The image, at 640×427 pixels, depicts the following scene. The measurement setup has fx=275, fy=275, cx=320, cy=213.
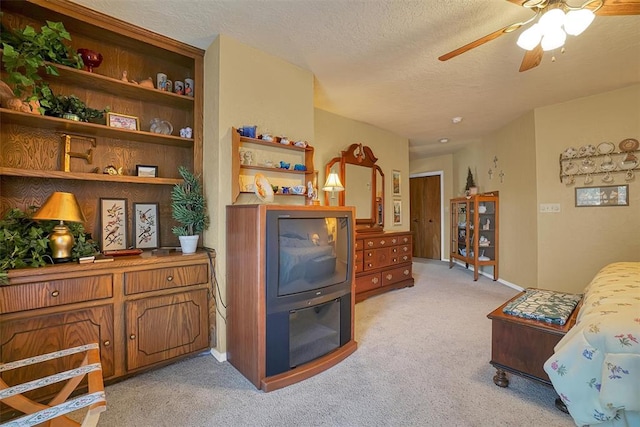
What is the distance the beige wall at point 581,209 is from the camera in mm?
3012

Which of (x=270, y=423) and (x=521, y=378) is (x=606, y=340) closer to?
(x=521, y=378)

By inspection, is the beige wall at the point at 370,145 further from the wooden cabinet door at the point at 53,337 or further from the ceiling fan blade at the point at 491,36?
the wooden cabinet door at the point at 53,337

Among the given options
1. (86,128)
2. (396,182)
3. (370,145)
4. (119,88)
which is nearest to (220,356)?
(86,128)

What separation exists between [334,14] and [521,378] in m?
2.74

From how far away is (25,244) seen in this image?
1562 millimetres

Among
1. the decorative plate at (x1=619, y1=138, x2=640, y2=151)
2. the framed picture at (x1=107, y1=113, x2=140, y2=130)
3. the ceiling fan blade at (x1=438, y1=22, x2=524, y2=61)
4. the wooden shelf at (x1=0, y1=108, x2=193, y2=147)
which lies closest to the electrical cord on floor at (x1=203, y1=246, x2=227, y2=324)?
the wooden shelf at (x1=0, y1=108, x2=193, y2=147)

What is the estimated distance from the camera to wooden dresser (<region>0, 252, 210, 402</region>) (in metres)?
1.47

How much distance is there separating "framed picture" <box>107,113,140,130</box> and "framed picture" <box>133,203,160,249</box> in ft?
1.99

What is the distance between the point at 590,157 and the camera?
3227 mm

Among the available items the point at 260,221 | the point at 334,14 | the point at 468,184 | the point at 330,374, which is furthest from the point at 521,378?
the point at 468,184

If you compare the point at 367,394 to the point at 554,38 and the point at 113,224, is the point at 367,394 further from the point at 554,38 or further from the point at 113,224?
the point at 554,38

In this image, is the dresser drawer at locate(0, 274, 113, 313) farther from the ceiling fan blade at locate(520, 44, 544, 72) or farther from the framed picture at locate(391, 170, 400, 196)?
the framed picture at locate(391, 170, 400, 196)

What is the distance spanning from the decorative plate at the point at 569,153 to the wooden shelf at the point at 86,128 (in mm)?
4248

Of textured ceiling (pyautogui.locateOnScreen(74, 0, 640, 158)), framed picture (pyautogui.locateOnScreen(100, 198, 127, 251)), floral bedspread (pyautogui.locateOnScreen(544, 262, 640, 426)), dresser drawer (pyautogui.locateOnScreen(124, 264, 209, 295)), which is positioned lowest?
floral bedspread (pyautogui.locateOnScreen(544, 262, 640, 426))
